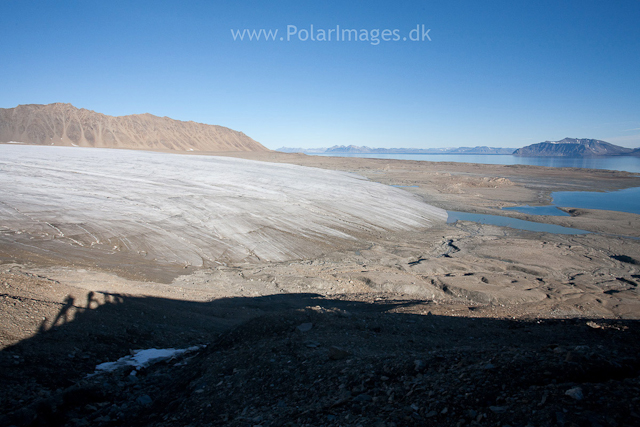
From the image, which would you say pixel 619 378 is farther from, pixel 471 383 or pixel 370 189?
pixel 370 189

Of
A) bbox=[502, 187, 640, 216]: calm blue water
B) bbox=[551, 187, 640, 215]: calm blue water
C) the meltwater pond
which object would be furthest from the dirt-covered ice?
bbox=[551, 187, 640, 215]: calm blue water

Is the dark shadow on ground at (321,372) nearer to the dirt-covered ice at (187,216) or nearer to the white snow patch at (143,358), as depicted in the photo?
the white snow patch at (143,358)

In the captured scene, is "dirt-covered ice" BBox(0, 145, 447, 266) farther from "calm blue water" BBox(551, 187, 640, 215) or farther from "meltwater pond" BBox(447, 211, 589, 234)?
"calm blue water" BBox(551, 187, 640, 215)

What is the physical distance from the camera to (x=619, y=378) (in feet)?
9.96

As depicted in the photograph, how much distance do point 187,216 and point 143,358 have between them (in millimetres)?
9954

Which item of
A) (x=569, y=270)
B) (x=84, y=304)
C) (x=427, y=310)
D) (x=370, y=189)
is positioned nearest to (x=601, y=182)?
(x=370, y=189)

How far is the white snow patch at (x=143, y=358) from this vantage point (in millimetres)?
4723

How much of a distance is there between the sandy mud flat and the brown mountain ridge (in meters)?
104

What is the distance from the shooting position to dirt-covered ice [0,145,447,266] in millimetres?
11602

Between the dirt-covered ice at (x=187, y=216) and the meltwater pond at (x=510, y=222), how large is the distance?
1040 millimetres

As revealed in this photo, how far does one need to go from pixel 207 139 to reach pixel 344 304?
485ft

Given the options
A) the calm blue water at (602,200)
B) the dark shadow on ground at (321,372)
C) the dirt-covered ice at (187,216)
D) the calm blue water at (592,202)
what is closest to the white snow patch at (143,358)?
the dark shadow on ground at (321,372)

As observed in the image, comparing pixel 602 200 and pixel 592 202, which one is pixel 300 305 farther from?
pixel 602 200

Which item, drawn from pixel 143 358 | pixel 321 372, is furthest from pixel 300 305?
pixel 321 372
